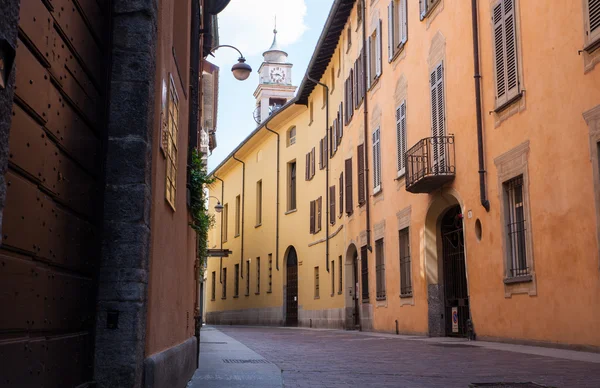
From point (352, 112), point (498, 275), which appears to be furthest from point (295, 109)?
point (498, 275)

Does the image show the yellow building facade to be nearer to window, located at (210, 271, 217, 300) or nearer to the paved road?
the paved road

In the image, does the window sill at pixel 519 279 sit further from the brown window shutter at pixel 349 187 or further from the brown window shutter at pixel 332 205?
the brown window shutter at pixel 332 205

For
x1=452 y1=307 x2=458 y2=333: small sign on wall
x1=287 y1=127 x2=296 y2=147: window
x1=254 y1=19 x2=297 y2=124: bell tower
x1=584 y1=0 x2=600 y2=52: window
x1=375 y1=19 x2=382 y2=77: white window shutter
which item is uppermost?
x1=254 y1=19 x2=297 y2=124: bell tower

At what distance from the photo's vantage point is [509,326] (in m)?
13.3

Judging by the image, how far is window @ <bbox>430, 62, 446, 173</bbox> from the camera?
1670 cm

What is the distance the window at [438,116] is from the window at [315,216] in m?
14.4

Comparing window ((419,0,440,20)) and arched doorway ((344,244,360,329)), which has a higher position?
window ((419,0,440,20))

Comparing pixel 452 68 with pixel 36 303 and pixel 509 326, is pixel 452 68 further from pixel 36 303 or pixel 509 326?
pixel 36 303

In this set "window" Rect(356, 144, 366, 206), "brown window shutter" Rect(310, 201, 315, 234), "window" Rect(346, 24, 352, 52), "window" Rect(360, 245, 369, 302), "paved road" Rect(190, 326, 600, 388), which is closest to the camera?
"paved road" Rect(190, 326, 600, 388)

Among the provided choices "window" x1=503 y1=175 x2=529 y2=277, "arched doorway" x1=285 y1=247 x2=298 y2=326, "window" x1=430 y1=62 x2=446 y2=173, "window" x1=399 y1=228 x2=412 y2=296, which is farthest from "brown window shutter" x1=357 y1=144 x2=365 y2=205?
"arched doorway" x1=285 y1=247 x2=298 y2=326

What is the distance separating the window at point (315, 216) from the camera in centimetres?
3164

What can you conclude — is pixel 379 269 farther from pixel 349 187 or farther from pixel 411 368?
pixel 411 368

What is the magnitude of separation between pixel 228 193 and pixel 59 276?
146 ft

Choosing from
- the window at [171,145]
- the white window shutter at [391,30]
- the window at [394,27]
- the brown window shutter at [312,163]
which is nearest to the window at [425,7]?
the window at [394,27]
